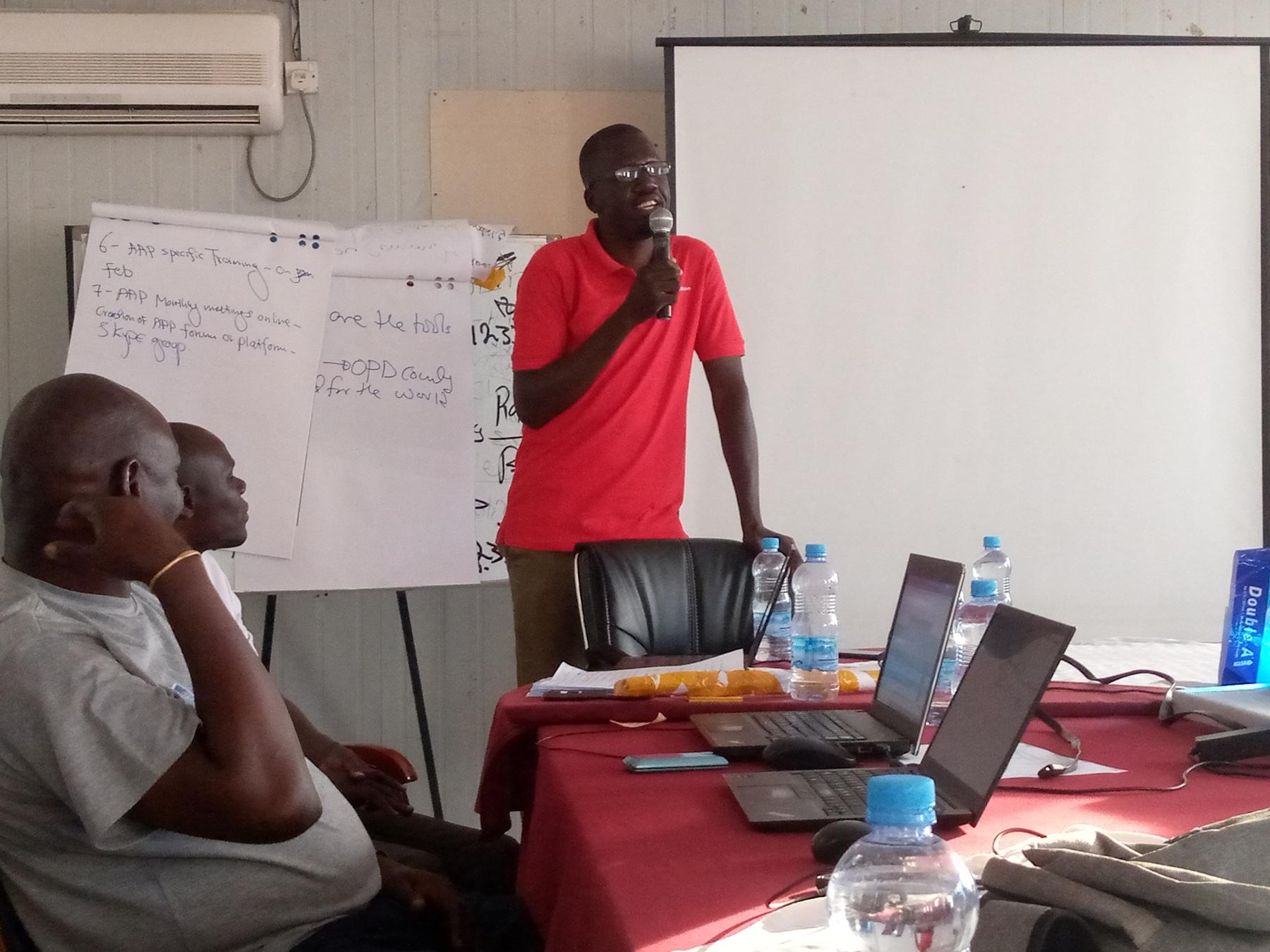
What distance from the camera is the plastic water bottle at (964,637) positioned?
63.1 inches

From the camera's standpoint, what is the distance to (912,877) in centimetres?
81

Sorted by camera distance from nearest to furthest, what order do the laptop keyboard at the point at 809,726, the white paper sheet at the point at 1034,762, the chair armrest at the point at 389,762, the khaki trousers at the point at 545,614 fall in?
1. the white paper sheet at the point at 1034,762
2. the laptop keyboard at the point at 809,726
3. the chair armrest at the point at 389,762
4. the khaki trousers at the point at 545,614

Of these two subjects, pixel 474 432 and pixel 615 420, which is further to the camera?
pixel 474 432

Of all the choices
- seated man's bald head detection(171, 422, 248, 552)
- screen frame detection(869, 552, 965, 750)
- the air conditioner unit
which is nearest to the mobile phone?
screen frame detection(869, 552, 965, 750)

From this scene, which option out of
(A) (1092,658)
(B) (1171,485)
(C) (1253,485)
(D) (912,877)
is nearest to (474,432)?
(A) (1092,658)

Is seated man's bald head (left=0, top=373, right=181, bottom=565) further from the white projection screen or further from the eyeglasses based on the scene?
the white projection screen

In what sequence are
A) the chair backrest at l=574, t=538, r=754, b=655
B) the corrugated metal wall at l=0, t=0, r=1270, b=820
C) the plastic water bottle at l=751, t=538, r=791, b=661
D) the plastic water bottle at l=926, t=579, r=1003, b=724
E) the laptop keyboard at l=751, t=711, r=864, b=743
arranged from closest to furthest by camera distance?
the laptop keyboard at l=751, t=711, r=864, b=743 → the plastic water bottle at l=926, t=579, r=1003, b=724 → the plastic water bottle at l=751, t=538, r=791, b=661 → the chair backrest at l=574, t=538, r=754, b=655 → the corrugated metal wall at l=0, t=0, r=1270, b=820

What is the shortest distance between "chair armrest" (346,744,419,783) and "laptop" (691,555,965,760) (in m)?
0.63

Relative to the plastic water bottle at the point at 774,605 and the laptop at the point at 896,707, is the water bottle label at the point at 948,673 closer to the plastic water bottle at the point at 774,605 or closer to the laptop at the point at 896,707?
the laptop at the point at 896,707

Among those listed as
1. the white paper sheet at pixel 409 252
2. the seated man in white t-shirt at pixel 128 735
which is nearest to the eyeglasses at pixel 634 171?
the white paper sheet at pixel 409 252

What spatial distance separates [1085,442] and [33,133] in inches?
120

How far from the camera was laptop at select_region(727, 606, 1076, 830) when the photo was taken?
106 cm

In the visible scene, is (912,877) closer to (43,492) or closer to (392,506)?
(43,492)

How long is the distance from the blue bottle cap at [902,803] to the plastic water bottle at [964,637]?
0.76 meters
